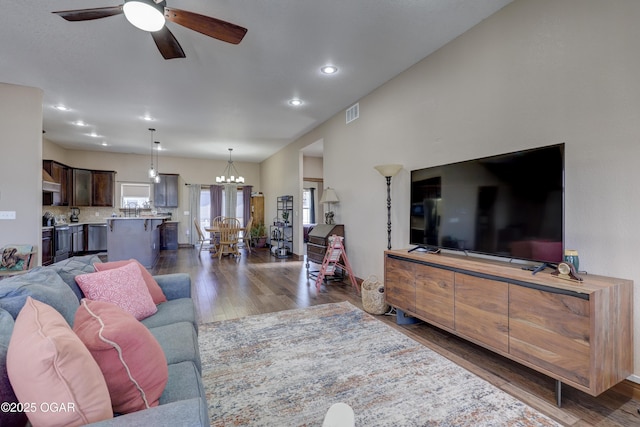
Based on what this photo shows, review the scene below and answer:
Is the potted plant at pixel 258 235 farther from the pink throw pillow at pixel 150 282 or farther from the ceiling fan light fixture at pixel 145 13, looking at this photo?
the ceiling fan light fixture at pixel 145 13

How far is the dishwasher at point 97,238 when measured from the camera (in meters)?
7.91

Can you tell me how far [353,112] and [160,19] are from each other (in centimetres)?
332

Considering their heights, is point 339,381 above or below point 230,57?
below

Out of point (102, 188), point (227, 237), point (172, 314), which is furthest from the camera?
point (102, 188)

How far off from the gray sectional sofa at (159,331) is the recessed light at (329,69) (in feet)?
9.60

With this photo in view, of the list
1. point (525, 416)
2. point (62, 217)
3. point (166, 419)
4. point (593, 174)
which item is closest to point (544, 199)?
point (593, 174)

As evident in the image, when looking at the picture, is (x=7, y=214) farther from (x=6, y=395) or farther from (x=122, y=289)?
(x=6, y=395)

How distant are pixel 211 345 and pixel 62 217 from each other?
25.0 feet

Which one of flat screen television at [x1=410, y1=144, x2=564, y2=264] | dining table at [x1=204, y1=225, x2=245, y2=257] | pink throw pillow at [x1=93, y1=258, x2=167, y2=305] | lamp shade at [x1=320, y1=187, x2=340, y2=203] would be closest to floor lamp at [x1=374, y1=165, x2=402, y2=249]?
flat screen television at [x1=410, y1=144, x2=564, y2=264]

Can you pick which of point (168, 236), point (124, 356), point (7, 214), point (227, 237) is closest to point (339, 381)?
point (124, 356)

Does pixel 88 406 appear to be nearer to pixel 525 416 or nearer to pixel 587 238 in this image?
pixel 525 416

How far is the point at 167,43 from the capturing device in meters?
2.44

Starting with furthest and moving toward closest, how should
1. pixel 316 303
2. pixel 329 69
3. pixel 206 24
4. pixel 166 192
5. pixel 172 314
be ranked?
pixel 166 192, pixel 316 303, pixel 329 69, pixel 206 24, pixel 172 314

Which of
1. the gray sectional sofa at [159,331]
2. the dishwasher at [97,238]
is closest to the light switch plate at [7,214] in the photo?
the gray sectional sofa at [159,331]
